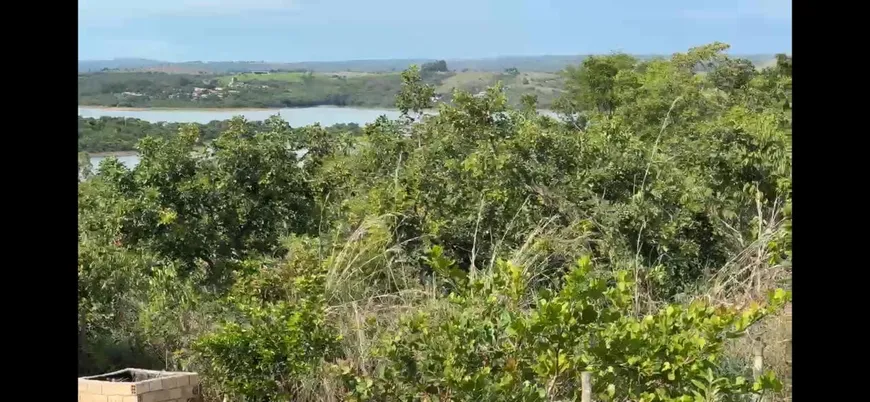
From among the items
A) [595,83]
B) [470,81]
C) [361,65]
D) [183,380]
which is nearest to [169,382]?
[183,380]

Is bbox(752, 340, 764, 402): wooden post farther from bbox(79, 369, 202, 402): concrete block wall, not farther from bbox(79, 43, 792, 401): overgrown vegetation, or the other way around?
bbox(79, 369, 202, 402): concrete block wall

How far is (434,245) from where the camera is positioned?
2602 mm

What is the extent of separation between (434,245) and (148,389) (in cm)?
86

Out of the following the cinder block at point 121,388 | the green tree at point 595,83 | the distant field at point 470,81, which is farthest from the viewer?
the green tree at point 595,83

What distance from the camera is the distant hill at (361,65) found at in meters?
2.65

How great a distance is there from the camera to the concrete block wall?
210 centimetres

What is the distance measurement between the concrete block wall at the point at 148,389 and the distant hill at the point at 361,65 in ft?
2.71

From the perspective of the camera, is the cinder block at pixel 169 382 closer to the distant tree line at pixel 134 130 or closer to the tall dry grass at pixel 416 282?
the tall dry grass at pixel 416 282

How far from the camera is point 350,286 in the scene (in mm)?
2543

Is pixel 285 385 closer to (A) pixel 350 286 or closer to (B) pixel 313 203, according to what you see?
(A) pixel 350 286

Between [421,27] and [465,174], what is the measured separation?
45 cm

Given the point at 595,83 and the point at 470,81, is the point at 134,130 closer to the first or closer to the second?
the point at 470,81

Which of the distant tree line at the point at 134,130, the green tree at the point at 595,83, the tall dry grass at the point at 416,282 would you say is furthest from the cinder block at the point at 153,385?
the green tree at the point at 595,83
